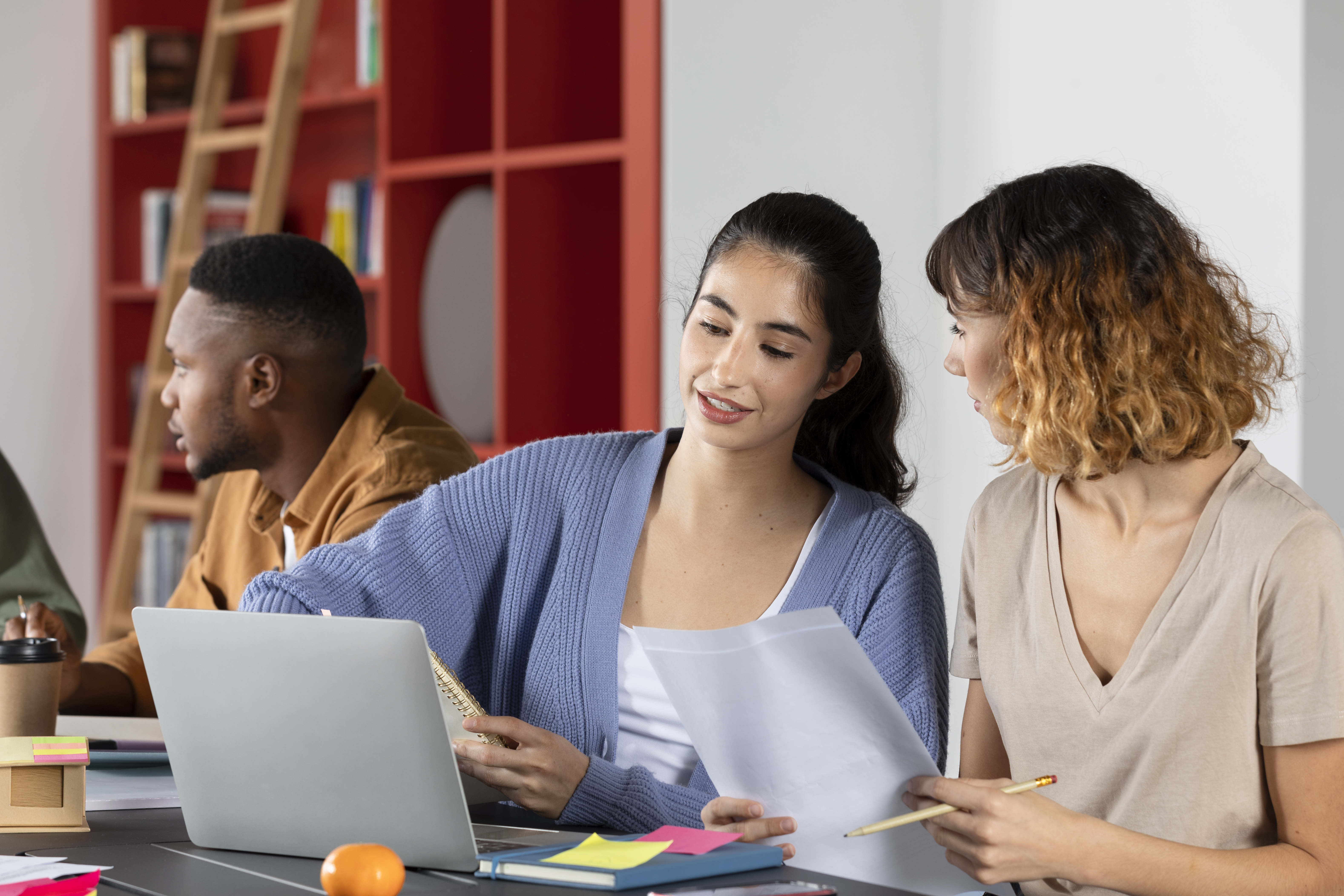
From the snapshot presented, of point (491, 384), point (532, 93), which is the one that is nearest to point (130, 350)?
point (491, 384)

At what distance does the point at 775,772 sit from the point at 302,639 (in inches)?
16.0

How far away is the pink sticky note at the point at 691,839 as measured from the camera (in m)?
1.04

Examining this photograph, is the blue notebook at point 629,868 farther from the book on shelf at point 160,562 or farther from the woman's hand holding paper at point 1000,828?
the book on shelf at point 160,562

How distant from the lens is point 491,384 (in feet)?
12.2

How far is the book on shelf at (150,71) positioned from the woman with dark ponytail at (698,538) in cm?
325

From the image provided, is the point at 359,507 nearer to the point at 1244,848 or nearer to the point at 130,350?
the point at 1244,848

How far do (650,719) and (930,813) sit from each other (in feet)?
1.92

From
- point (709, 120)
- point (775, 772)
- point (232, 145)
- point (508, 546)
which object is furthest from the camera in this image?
point (232, 145)

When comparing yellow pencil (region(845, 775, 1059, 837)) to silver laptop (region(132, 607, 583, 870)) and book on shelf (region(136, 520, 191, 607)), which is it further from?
book on shelf (region(136, 520, 191, 607))

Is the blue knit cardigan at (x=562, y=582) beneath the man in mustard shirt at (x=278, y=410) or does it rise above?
beneath

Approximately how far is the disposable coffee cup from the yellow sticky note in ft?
2.06

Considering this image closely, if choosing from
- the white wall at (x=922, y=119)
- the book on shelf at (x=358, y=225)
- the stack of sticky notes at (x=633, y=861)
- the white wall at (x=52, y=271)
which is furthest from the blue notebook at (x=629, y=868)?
the white wall at (x=52, y=271)

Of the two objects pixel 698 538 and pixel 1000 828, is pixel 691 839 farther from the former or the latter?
pixel 698 538

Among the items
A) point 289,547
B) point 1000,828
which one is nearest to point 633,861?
point 1000,828
